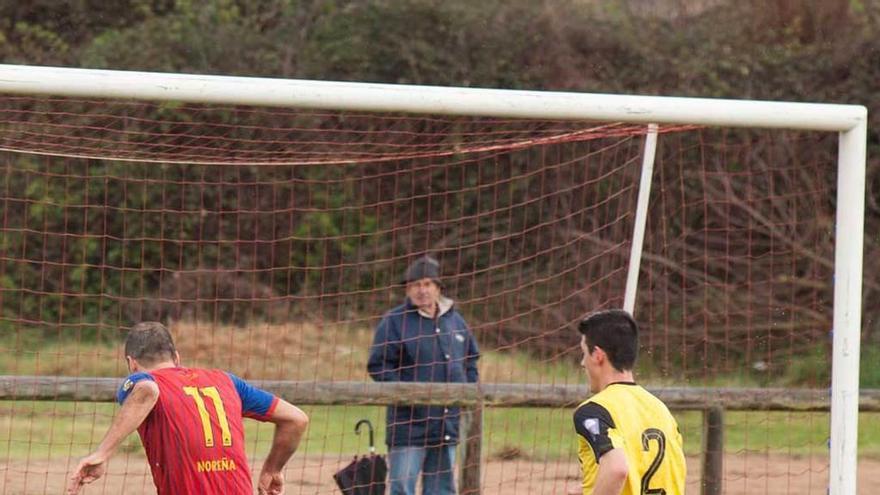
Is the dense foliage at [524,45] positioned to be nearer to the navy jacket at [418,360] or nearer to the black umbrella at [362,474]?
the navy jacket at [418,360]

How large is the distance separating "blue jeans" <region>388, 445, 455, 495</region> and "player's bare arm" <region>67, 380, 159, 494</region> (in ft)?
9.24

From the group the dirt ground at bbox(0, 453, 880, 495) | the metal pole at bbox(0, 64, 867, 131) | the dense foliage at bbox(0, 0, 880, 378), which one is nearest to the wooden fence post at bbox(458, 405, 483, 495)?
the dirt ground at bbox(0, 453, 880, 495)

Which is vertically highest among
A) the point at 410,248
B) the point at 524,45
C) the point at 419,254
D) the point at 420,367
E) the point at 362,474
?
the point at 524,45

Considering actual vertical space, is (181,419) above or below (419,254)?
below

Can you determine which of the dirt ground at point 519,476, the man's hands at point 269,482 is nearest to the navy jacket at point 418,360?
the dirt ground at point 519,476

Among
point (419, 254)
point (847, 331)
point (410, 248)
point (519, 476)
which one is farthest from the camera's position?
point (410, 248)

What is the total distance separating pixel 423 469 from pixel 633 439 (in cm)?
327

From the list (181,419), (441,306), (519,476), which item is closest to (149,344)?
(181,419)

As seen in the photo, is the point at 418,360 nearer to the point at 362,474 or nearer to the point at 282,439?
the point at 362,474

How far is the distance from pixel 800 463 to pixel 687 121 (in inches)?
193

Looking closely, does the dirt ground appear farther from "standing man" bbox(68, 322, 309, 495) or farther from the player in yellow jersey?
the player in yellow jersey

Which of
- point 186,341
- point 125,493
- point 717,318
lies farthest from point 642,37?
point 125,493

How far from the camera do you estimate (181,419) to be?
15.8ft

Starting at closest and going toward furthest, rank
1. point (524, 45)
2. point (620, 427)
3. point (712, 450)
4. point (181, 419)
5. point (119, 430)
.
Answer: point (620, 427)
point (119, 430)
point (181, 419)
point (712, 450)
point (524, 45)
